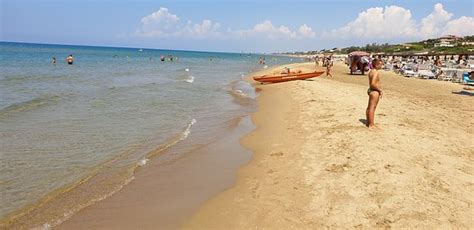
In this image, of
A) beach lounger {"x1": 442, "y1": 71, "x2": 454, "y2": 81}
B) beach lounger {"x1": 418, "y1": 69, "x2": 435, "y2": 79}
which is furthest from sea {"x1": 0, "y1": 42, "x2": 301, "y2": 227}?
beach lounger {"x1": 418, "y1": 69, "x2": 435, "y2": 79}

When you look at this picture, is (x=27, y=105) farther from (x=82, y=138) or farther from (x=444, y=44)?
(x=444, y=44)

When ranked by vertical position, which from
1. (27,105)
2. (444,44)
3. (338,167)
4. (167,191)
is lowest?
(27,105)

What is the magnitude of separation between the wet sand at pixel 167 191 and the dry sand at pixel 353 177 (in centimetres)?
32

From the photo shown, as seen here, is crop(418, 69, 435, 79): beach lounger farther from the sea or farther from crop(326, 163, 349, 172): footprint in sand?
crop(326, 163, 349, 172): footprint in sand

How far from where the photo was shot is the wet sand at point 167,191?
Answer: 5.26 meters

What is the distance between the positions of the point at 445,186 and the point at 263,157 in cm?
366

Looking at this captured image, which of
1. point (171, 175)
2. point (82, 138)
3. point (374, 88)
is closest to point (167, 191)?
point (171, 175)

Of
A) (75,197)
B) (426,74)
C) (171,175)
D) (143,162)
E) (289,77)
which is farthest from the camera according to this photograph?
(426,74)

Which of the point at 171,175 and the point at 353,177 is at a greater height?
the point at 353,177

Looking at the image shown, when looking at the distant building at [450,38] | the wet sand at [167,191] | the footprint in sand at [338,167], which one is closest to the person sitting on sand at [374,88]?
the footprint in sand at [338,167]

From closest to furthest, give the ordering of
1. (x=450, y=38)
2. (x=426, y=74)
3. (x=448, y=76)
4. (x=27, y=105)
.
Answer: (x=27, y=105) < (x=448, y=76) < (x=426, y=74) < (x=450, y=38)

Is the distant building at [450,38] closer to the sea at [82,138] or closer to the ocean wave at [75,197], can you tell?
the sea at [82,138]

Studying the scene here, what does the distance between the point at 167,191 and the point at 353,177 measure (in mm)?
3134

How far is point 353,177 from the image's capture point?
6.18 metres
